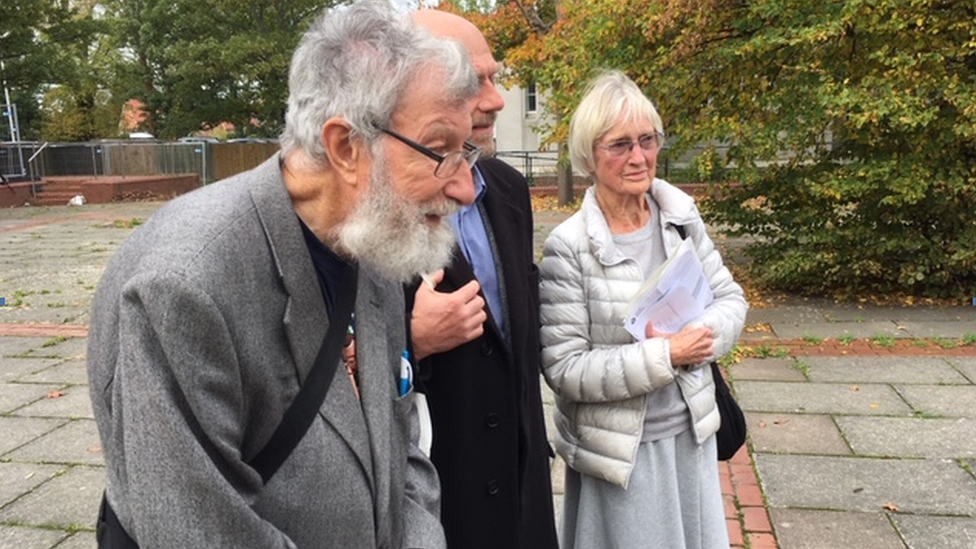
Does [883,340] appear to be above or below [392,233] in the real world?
below

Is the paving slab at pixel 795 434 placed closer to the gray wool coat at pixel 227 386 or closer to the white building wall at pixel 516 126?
the gray wool coat at pixel 227 386

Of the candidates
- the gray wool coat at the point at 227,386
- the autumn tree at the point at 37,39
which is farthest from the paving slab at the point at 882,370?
the autumn tree at the point at 37,39

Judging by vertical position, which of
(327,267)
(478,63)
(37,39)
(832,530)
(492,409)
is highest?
(37,39)

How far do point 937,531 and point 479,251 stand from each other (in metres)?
2.54

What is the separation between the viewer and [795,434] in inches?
175

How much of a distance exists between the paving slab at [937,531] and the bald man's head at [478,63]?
101 inches

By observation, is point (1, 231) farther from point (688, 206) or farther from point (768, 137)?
point (688, 206)

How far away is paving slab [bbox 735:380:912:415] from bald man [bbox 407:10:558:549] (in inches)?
125

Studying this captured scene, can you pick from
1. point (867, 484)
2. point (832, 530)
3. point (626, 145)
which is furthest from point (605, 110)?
point (867, 484)

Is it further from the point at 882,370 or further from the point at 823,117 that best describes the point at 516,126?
the point at 882,370

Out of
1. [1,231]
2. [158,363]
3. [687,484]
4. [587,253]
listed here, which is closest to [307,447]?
[158,363]

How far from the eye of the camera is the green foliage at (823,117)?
250 inches

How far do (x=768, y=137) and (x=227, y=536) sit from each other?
6.47 metres

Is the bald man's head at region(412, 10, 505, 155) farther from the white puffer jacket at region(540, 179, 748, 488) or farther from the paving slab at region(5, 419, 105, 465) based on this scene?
the paving slab at region(5, 419, 105, 465)
